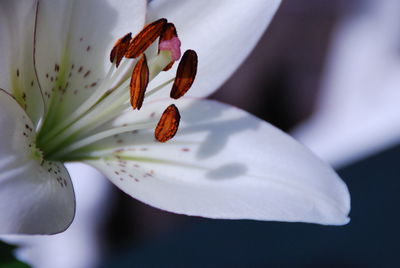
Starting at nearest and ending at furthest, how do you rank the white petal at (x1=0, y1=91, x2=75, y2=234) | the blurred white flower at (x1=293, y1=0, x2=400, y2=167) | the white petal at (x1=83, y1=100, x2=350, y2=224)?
the white petal at (x1=0, y1=91, x2=75, y2=234) → the white petal at (x1=83, y1=100, x2=350, y2=224) → the blurred white flower at (x1=293, y1=0, x2=400, y2=167)

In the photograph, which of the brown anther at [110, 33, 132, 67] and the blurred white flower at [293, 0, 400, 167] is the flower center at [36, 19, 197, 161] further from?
the blurred white flower at [293, 0, 400, 167]

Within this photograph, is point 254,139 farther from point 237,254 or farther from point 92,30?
point 237,254

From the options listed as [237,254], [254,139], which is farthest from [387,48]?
[254,139]

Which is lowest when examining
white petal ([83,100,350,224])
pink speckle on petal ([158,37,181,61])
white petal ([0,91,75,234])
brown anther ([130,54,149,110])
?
white petal ([0,91,75,234])

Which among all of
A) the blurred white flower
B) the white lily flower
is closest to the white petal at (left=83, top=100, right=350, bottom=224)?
the white lily flower

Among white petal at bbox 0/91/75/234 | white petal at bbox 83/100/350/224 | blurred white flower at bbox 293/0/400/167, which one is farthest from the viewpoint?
blurred white flower at bbox 293/0/400/167

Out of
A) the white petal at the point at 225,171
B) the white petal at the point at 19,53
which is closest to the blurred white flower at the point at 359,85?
the white petal at the point at 225,171

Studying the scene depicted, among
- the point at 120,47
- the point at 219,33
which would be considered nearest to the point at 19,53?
the point at 120,47

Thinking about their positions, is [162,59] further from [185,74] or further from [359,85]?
[359,85]

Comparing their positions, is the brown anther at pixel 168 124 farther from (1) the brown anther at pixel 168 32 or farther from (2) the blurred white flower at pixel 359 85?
(2) the blurred white flower at pixel 359 85
